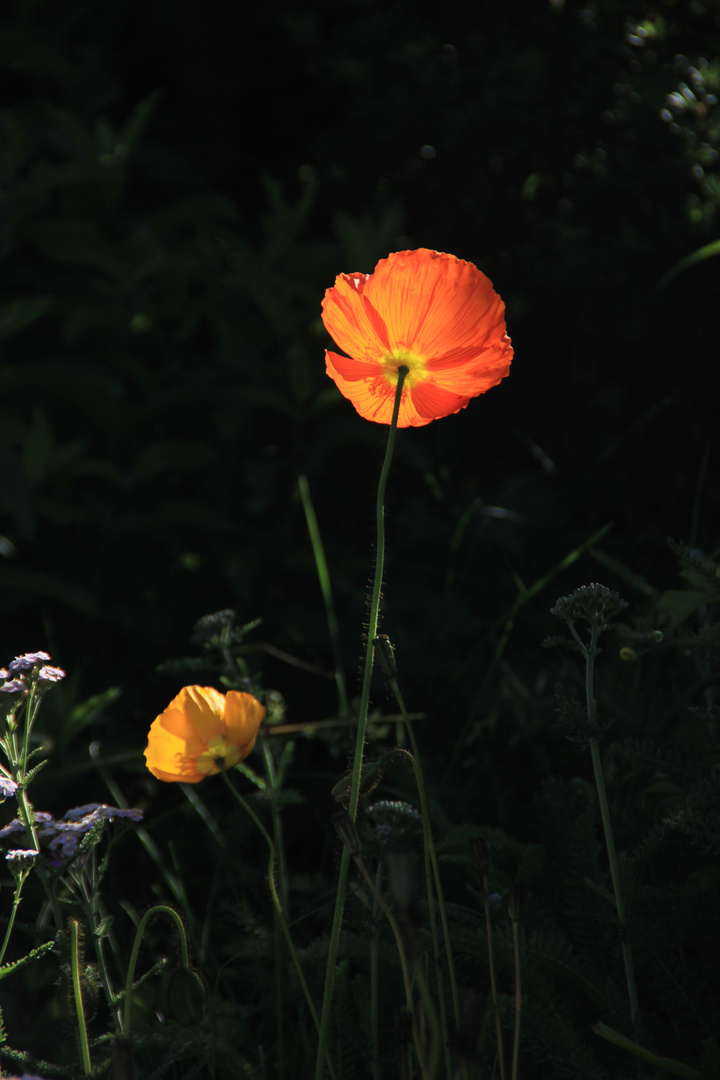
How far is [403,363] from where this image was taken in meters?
0.87

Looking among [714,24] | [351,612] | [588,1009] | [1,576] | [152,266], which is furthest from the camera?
[714,24]

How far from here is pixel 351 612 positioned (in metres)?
2.30

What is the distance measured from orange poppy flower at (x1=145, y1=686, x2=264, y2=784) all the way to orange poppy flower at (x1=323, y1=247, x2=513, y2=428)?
35 centimetres

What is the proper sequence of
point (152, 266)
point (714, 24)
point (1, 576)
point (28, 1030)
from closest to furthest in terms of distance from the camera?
point (28, 1030), point (1, 576), point (152, 266), point (714, 24)

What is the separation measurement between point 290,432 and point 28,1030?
165 cm

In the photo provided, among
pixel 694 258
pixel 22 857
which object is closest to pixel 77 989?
pixel 22 857

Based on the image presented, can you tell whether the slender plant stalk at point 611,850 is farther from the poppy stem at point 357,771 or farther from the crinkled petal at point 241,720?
the crinkled petal at point 241,720

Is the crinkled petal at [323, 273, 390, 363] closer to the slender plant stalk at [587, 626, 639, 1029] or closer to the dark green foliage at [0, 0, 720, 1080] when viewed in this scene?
the slender plant stalk at [587, 626, 639, 1029]

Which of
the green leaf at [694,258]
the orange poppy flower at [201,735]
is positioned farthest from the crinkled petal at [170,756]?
the green leaf at [694,258]

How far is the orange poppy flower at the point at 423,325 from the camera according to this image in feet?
2.72

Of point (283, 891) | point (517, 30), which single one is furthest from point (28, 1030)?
point (517, 30)

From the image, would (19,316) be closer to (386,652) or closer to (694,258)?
(694,258)

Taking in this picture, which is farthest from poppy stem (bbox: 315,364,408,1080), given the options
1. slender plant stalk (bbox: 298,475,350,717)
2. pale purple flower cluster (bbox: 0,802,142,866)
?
slender plant stalk (bbox: 298,475,350,717)

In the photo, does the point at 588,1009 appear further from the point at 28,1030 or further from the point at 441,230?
the point at 441,230
